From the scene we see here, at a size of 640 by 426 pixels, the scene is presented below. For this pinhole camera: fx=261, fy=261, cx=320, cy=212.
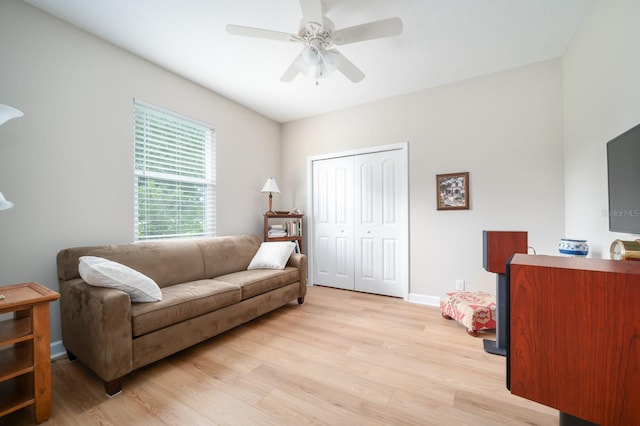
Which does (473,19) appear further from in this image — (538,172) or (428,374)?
(428,374)

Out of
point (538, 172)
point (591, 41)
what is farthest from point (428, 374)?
point (591, 41)

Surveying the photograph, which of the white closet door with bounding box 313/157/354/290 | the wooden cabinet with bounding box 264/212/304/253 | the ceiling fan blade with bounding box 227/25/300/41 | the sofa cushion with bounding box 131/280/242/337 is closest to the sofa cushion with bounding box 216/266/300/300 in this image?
the sofa cushion with bounding box 131/280/242/337

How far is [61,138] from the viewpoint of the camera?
2129 millimetres

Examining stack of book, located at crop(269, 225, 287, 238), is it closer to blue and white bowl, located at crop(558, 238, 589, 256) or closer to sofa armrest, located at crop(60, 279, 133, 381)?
sofa armrest, located at crop(60, 279, 133, 381)

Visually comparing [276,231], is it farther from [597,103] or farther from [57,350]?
[597,103]

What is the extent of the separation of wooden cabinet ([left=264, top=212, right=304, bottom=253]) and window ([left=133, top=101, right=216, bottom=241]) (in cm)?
77

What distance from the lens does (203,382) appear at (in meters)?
1.77

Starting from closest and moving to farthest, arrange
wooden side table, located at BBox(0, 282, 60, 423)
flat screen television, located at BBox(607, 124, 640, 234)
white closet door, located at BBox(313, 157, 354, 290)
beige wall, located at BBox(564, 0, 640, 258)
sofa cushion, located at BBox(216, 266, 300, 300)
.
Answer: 1. flat screen television, located at BBox(607, 124, 640, 234)
2. wooden side table, located at BBox(0, 282, 60, 423)
3. beige wall, located at BBox(564, 0, 640, 258)
4. sofa cushion, located at BBox(216, 266, 300, 300)
5. white closet door, located at BBox(313, 157, 354, 290)

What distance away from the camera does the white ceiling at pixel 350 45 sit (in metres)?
1.99

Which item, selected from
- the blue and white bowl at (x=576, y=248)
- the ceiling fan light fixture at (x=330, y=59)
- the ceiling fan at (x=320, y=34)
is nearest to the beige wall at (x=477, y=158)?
the blue and white bowl at (x=576, y=248)

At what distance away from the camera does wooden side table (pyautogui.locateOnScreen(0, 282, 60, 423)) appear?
1369mm

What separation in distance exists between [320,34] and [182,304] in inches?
90.7

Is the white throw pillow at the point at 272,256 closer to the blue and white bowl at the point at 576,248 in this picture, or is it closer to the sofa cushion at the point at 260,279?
the sofa cushion at the point at 260,279

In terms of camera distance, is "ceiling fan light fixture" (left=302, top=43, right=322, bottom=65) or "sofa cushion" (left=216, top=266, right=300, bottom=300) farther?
"sofa cushion" (left=216, top=266, right=300, bottom=300)
